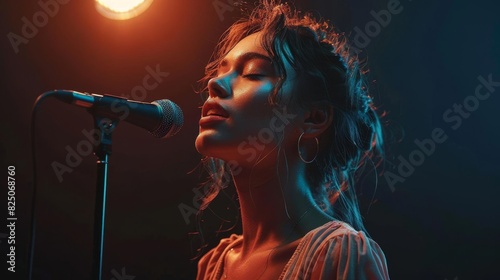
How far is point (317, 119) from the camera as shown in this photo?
1546mm

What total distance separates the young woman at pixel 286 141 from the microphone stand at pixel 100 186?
32cm

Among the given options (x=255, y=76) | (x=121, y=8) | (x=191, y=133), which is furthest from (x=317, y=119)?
(x=121, y=8)

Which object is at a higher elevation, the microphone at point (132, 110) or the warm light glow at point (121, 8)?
the warm light glow at point (121, 8)

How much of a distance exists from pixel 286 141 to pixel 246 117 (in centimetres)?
13

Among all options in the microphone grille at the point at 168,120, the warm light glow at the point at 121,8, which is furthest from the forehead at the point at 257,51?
the warm light glow at the point at 121,8

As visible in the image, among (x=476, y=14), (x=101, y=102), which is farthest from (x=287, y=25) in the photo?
(x=476, y=14)

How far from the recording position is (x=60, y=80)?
2.53 meters

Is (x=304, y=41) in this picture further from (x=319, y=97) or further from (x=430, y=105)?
(x=430, y=105)

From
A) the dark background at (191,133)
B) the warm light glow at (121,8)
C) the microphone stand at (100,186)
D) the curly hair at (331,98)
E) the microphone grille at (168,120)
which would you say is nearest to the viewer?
the microphone stand at (100,186)

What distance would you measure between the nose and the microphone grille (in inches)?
6.9

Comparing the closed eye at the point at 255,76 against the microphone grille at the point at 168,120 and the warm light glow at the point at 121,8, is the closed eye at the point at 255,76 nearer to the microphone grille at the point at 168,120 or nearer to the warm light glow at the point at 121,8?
the microphone grille at the point at 168,120

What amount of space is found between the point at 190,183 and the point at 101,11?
2.82 feet

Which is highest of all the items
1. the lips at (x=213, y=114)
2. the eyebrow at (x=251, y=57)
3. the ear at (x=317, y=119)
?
the eyebrow at (x=251, y=57)

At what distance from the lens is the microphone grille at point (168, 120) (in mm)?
1294
